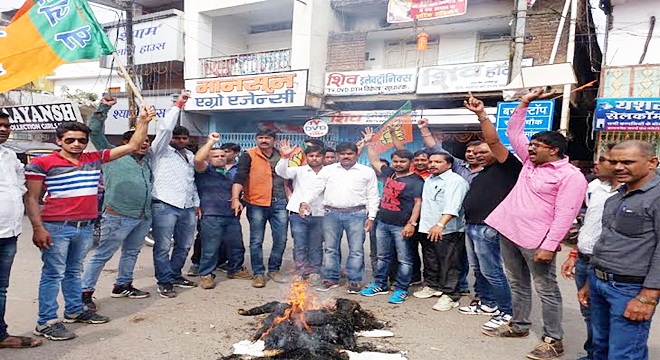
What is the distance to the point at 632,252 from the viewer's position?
2.76 m

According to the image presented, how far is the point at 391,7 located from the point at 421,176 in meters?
8.77

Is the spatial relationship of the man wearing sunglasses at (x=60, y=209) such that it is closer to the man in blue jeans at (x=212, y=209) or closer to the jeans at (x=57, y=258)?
the jeans at (x=57, y=258)

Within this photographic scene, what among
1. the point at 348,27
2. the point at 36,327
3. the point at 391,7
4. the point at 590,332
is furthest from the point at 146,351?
the point at 348,27

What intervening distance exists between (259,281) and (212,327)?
54.8 inches

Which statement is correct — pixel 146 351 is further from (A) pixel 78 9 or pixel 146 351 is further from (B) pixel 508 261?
(A) pixel 78 9

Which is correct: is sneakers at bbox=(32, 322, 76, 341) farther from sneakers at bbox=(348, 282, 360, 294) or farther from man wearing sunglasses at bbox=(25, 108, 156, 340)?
sneakers at bbox=(348, 282, 360, 294)

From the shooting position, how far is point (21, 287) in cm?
534

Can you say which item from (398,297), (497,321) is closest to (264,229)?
(398,297)

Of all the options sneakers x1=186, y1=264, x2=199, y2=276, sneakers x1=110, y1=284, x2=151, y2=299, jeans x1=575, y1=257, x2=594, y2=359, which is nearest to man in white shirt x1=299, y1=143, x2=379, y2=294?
sneakers x1=186, y1=264, x2=199, y2=276

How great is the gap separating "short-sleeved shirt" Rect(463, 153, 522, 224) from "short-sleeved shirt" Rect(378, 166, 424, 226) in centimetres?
74

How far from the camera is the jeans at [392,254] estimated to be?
5207 millimetres

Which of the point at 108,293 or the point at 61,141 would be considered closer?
the point at 61,141

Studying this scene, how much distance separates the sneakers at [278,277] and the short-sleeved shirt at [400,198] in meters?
1.48

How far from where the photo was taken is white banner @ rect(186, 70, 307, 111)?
537 inches
